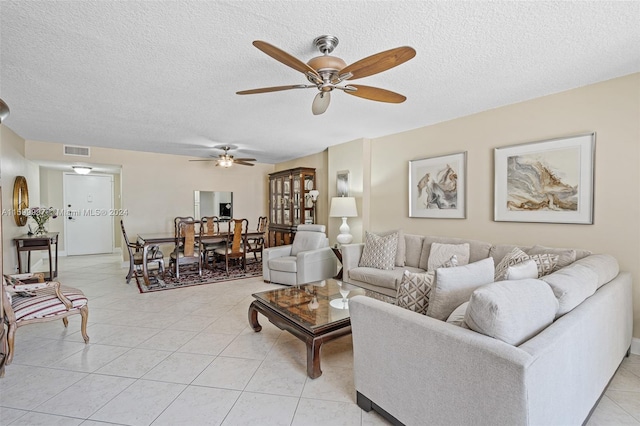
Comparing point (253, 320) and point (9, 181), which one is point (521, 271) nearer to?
point (253, 320)

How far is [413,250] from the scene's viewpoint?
3.91 m

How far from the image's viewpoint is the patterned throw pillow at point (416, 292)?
174 cm

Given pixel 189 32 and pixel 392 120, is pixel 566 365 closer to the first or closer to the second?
pixel 189 32

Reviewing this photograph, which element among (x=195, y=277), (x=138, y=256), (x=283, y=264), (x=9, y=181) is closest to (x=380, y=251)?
(x=283, y=264)

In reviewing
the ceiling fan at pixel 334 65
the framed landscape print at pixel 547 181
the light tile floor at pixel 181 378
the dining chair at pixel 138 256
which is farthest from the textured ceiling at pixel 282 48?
the light tile floor at pixel 181 378

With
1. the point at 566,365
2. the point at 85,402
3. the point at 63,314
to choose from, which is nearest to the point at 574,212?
the point at 566,365

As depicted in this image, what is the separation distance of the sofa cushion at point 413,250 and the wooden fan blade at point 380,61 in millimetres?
2517

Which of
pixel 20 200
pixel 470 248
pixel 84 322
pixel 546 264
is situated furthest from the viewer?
pixel 20 200

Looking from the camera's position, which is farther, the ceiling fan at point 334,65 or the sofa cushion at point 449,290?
the ceiling fan at point 334,65

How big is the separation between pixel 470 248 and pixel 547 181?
1002 millimetres

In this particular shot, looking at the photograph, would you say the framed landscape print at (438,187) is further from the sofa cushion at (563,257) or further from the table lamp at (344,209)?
the sofa cushion at (563,257)

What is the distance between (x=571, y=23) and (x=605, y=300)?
1.67 meters

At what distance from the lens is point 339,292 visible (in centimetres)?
301

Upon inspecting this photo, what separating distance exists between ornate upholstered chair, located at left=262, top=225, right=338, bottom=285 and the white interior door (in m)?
5.43
